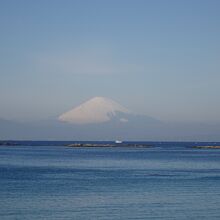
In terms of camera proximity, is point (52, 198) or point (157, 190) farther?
point (157, 190)

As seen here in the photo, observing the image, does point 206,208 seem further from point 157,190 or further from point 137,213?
point 157,190

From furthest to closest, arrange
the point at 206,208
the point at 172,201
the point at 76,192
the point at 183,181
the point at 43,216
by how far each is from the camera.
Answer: the point at 183,181 < the point at 76,192 < the point at 172,201 < the point at 206,208 < the point at 43,216

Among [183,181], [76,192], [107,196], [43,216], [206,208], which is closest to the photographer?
[43,216]

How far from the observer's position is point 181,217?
32094 mm

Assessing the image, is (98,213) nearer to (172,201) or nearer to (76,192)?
(172,201)

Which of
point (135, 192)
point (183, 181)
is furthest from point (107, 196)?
point (183, 181)

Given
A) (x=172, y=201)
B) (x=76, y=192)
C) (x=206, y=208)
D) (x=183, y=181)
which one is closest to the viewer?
(x=206, y=208)

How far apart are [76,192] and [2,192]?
5.92m

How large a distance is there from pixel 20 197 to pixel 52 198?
2390 millimetres

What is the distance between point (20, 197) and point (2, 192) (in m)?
3.74

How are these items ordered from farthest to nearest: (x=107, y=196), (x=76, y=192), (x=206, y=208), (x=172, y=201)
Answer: (x=76, y=192) → (x=107, y=196) → (x=172, y=201) → (x=206, y=208)

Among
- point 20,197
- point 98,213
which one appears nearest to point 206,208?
point 98,213

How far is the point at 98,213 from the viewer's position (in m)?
33.1

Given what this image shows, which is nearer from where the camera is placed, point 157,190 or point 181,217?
point 181,217
